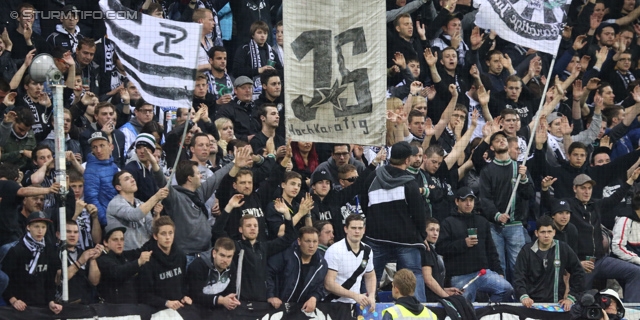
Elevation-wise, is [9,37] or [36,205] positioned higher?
[9,37]

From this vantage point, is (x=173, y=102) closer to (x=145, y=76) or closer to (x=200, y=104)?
(x=145, y=76)

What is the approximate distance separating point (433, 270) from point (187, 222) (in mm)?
2580

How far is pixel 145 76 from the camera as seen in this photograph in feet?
44.2

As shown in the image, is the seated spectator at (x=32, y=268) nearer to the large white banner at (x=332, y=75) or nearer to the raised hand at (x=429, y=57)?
the large white banner at (x=332, y=75)

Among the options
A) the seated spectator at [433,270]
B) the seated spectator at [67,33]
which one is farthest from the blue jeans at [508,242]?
the seated spectator at [67,33]

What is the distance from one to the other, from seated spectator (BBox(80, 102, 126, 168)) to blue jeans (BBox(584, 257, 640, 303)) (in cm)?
524

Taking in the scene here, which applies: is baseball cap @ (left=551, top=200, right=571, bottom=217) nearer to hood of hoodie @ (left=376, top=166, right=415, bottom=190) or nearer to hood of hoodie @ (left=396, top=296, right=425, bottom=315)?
hood of hoodie @ (left=376, top=166, right=415, bottom=190)

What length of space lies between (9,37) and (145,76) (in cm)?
309

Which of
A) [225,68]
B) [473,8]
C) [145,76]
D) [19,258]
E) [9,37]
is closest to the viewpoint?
[19,258]

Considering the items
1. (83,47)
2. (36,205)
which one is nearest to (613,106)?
(83,47)

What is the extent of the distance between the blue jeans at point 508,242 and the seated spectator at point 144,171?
3802 mm

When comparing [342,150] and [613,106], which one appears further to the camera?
[613,106]

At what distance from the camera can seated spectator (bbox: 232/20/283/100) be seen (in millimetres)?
17250

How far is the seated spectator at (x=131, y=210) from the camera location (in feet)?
43.0
